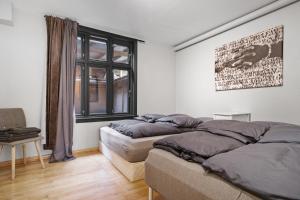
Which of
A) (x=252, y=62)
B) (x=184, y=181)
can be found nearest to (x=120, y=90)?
(x=252, y=62)

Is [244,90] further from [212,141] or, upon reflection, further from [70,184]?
[70,184]

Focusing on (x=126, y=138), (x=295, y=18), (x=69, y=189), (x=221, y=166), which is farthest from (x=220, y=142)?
(x=295, y=18)

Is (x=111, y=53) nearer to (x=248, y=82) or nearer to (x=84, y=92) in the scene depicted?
(x=84, y=92)

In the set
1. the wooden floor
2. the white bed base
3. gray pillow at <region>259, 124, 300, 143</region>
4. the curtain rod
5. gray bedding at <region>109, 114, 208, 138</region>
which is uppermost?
the curtain rod

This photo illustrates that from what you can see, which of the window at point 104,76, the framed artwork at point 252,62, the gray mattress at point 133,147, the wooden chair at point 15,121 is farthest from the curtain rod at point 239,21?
the wooden chair at point 15,121

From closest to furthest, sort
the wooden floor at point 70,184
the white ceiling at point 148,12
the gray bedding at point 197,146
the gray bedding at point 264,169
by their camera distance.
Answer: the gray bedding at point 264,169 < the gray bedding at point 197,146 < the wooden floor at point 70,184 < the white ceiling at point 148,12

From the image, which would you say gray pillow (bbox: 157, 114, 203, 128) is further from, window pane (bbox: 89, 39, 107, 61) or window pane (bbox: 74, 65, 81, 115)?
window pane (bbox: 89, 39, 107, 61)

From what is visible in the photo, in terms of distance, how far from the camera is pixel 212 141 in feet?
4.50

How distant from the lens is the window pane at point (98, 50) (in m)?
3.47

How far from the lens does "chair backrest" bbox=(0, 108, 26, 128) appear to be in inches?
94.9

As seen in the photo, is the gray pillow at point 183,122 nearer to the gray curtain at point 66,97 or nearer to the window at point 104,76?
the window at point 104,76

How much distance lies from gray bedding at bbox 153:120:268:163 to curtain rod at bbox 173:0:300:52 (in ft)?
6.01

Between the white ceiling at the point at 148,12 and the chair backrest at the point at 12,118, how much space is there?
1.55 m

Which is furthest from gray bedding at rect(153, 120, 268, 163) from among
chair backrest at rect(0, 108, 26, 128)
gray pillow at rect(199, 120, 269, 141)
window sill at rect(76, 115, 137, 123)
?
chair backrest at rect(0, 108, 26, 128)
